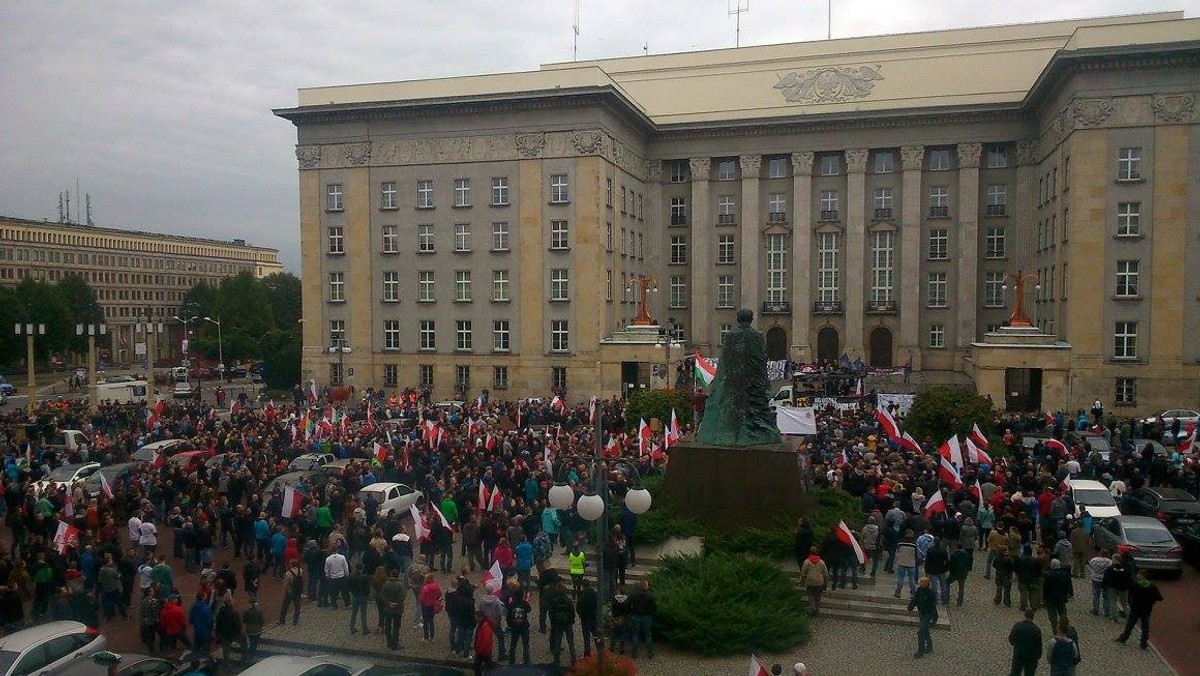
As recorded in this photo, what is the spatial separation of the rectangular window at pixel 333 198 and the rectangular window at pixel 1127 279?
4195 cm

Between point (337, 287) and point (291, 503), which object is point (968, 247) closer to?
point (337, 287)

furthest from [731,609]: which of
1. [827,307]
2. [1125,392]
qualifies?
[827,307]

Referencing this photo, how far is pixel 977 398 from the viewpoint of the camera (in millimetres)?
30453

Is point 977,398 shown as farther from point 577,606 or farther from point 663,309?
point 663,309

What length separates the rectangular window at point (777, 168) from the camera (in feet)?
198

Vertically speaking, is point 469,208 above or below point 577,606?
above

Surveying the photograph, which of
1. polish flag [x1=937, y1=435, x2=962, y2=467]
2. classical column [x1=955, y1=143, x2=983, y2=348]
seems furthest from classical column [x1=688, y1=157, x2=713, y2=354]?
polish flag [x1=937, y1=435, x2=962, y2=467]

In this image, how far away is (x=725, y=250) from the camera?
6203 centimetres

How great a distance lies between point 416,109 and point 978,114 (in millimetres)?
33505

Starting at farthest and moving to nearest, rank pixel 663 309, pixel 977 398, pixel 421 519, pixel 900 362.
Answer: pixel 663 309, pixel 900 362, pixel 977 398, pixel 421 519

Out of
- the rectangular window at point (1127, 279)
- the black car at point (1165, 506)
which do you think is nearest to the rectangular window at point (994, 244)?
the rectangular window at point (1127, 279)

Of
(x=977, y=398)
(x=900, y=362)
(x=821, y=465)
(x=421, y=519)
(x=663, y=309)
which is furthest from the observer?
(x=663, y=309)

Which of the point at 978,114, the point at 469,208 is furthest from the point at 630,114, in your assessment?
the point at 978,114

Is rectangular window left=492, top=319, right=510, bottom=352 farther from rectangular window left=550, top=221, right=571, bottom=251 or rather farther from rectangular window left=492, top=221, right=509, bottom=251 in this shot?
rectangular window left=550, top=221, right=571, bottom=251
